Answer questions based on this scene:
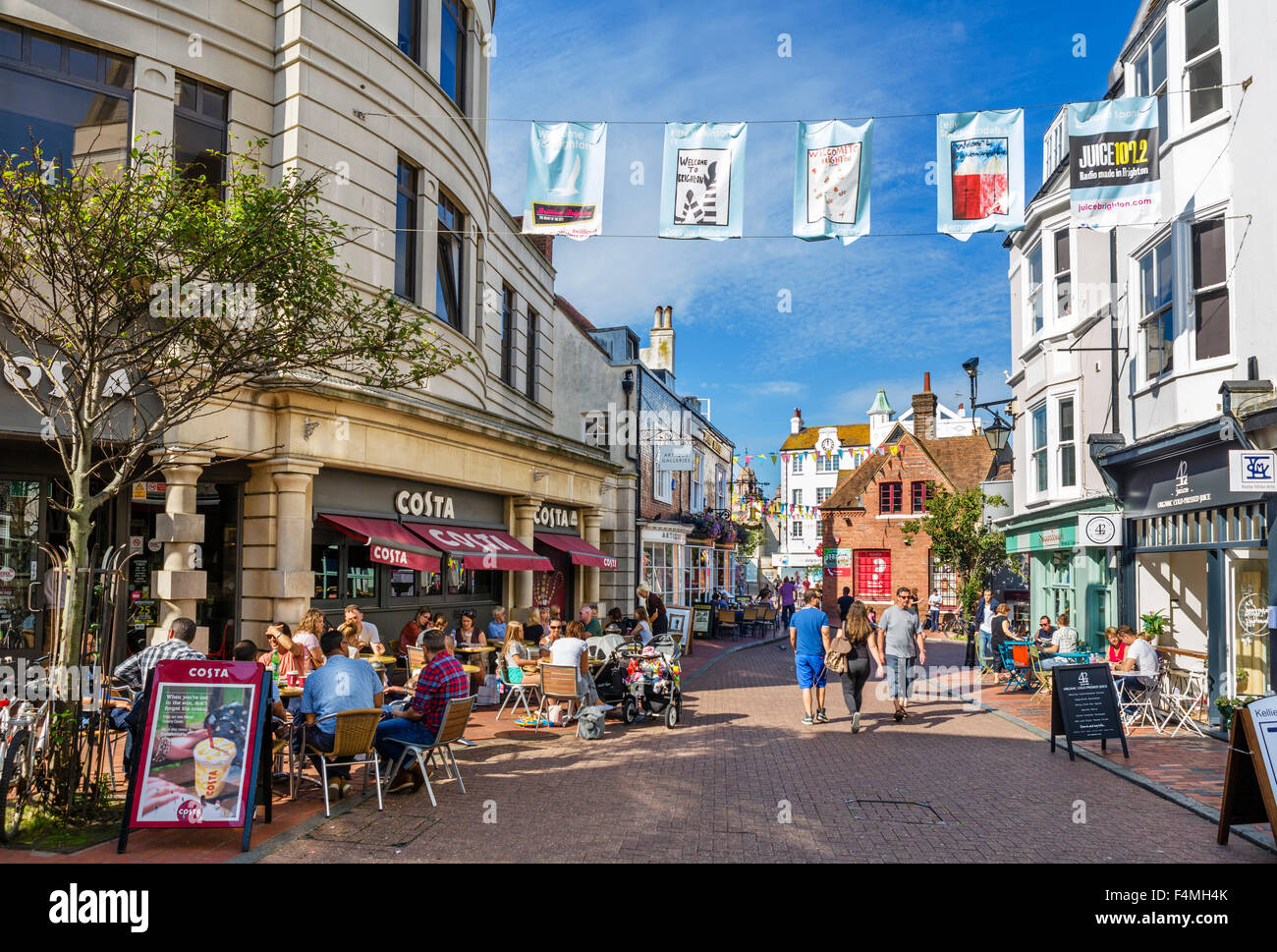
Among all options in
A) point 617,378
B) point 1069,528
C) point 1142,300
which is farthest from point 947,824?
point 617,378

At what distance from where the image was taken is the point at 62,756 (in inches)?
250

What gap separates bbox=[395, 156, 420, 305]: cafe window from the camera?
43.8ft

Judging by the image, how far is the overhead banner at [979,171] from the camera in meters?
9.71

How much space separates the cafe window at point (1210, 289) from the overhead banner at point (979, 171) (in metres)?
3.80

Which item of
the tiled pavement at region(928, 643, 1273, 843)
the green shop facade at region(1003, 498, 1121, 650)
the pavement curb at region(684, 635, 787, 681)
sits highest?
the green shop facade at region(1003, 498, 1121, 650)

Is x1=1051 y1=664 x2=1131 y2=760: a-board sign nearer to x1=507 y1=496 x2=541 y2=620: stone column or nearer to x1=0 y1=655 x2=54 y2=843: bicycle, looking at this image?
x1=0 y1=655 x2=54 y2=843: bicycle

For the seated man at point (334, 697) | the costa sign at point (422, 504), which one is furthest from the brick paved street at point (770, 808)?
the costa sign at point (422, 504)

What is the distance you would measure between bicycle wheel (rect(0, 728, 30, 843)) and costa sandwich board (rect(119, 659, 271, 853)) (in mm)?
820

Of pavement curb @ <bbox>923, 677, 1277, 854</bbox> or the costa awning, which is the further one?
the costa awning

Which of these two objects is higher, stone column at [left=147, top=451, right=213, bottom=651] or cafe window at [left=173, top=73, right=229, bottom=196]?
cafe window at [left=173, top=73, right=229, bottom=196]

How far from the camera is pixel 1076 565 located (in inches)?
662

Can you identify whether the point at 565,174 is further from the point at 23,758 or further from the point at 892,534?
the point at 892,534

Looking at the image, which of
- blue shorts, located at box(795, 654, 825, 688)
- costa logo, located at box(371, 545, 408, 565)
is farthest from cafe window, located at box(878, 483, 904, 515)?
costa logo, located at box(371, 545, 408, 565)

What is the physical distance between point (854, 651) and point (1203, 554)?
6370 mm
